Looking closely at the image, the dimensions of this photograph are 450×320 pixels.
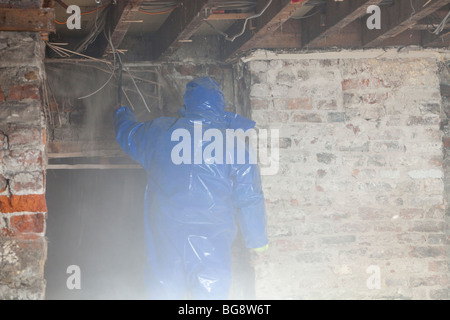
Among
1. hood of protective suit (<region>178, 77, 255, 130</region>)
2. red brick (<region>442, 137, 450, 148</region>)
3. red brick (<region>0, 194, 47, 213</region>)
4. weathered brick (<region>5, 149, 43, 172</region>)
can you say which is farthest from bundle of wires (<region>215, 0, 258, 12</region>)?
red brick (<region>442, 137, 450, 148</region>)

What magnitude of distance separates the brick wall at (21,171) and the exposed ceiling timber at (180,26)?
29.8 inches

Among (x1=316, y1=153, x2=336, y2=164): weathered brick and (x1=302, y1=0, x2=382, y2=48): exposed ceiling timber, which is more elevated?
(x1=302, y1=0, x2=382, y2=48): exposed ceiling timber

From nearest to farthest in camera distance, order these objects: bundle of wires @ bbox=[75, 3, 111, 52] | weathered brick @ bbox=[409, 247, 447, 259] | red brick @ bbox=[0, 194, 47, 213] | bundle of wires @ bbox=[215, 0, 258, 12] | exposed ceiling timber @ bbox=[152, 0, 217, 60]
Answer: red brick @ bbox=[0, 194, 47, 213] → exposed ceiling timber @ bbox=[152, 0, 217, 60] → bundle of wires @ bbox=[215, 0, 258, 12] → bundle of wires @ bbox=[75, 3, 111, 52] → weathered brick @ bbox=[409, 247, 447, 259]

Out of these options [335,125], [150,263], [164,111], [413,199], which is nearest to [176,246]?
[150,263]

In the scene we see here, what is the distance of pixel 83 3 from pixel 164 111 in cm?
90

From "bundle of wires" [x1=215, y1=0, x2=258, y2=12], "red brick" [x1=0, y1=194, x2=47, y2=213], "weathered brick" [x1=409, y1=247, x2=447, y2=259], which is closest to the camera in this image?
"red brick" [x1=0, y1=194, x2=47, y2=213]

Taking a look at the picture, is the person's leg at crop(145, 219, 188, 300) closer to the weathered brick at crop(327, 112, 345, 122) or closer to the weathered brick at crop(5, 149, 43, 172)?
the weathered brick at crop(5, 149, 43, 172)

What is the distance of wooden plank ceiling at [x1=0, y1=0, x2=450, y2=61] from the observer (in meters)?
2.45

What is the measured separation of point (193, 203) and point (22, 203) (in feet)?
2.78

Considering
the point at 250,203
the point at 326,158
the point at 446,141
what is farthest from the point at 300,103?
the point at 446,141

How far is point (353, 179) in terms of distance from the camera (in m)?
3.26

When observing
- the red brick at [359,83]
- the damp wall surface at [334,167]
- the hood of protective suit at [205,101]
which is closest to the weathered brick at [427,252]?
the damp wall surface at [334,167]

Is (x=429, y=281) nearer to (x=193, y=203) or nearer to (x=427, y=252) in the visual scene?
(x=427, y=252)

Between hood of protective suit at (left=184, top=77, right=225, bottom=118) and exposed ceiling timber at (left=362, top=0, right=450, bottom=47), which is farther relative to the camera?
hood of protective suit at (left=184, top=77, right=225, bottom=118)
